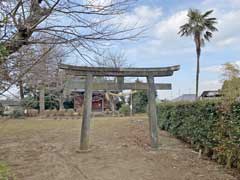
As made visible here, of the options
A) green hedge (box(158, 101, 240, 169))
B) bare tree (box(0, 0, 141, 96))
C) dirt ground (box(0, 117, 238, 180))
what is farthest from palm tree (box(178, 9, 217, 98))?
bare tree (box(0, 0, 141, 96))

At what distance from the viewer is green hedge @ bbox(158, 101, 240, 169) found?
6.65 meters

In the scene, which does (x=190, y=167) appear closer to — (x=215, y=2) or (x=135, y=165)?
(x=135, y=165)

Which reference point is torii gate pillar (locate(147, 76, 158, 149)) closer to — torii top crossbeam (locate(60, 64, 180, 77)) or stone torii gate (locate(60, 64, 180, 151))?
stone torii gate (locate(60, 64, 180, 151))

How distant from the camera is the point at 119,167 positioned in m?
6.89

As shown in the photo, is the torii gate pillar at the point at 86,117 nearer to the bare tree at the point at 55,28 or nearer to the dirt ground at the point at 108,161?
the dirt ground at the point at 108,161

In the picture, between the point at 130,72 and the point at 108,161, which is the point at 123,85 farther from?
the point at 108,161

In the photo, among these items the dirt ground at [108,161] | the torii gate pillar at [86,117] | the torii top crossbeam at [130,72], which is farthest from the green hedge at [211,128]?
the torii gate pillar at [86,117]

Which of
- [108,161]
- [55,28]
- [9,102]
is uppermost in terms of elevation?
[55,28]

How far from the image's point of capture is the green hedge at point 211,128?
262 inches

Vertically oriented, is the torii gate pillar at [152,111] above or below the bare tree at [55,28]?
below

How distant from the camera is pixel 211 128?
7766mm

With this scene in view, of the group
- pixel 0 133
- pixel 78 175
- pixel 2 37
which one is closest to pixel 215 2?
pixel 78 175

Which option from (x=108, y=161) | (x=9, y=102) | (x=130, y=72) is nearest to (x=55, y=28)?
(x=9, y=102)

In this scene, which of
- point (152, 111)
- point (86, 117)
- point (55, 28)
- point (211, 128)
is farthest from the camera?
point (152, 111)
